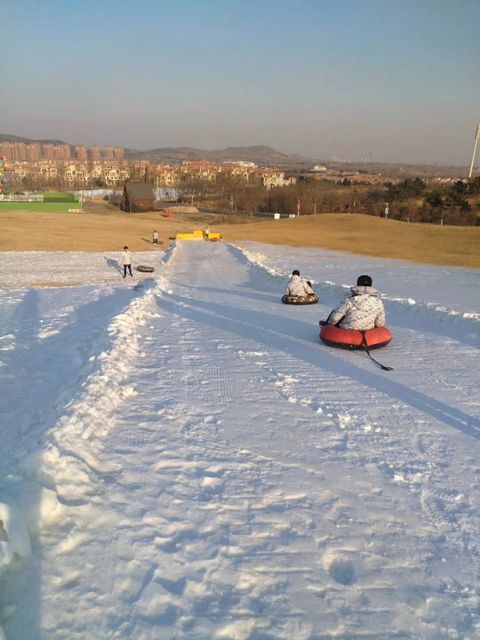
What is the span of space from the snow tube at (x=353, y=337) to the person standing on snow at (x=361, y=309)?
112 mm

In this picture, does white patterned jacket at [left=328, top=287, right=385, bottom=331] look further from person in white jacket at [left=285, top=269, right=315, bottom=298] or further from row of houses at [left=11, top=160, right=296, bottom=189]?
row of houses at [left=11, top=160, right=296, bottom=189]

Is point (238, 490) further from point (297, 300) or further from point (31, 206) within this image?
point (31, 206)

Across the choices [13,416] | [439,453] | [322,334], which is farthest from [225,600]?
[322,334]

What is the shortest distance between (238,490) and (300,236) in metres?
40.9

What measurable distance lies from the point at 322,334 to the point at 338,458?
4309 millimetres

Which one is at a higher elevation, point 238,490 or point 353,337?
point 353,337

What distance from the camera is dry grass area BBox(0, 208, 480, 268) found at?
33500mm

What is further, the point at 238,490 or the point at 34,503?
the point at 238,490

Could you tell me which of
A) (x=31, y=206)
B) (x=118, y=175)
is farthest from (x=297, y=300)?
(x=118, y=175)

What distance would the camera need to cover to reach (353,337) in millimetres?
8594

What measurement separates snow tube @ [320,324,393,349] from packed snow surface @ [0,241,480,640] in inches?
9.1

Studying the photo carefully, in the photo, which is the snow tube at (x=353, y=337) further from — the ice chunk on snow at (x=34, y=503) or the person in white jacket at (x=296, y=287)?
the ice chunk on snow at (x=34, y=503)

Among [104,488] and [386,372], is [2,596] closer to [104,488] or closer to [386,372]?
[104,488]

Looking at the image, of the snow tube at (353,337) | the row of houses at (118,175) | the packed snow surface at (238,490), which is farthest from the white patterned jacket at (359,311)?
the row of houses at (118,175)
